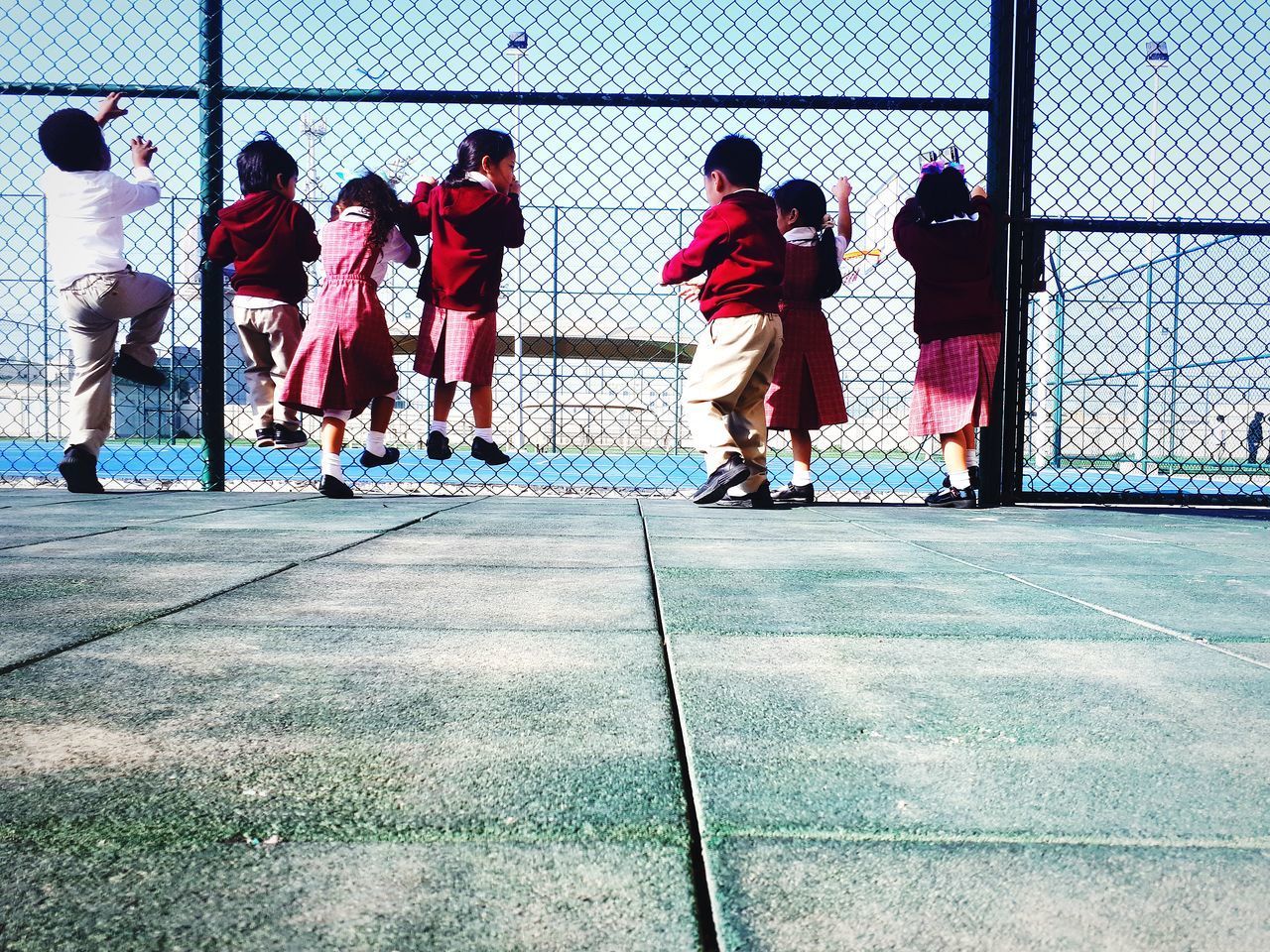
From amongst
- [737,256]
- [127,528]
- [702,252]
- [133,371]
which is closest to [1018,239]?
[737,256]

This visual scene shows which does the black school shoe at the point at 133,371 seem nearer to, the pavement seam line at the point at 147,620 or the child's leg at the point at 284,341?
the child's leg at the point at 284,341

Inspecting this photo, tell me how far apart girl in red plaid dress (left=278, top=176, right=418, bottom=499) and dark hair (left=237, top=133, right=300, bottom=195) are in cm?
31

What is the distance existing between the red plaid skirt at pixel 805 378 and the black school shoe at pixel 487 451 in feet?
4.23

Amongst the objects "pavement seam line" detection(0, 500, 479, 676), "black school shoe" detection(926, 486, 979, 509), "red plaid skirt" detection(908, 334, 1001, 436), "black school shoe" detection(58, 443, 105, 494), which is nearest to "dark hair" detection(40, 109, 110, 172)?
"black school shoe" detection(58, 443, 105, 494)

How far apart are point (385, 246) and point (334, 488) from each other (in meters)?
1.11

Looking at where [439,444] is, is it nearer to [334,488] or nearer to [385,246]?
[334,488]

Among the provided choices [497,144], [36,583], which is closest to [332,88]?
[497,144]

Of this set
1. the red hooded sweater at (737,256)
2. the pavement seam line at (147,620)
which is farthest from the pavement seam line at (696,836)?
the red hooded sweater at (737,256)

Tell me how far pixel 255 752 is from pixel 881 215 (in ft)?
13.7

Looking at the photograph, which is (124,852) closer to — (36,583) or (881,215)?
(36,583)

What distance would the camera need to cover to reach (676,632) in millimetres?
1360

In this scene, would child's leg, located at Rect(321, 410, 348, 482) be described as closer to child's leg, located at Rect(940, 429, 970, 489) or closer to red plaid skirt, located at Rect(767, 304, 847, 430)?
red plaid skirt, located at Rect(767, 304, 847, 430)

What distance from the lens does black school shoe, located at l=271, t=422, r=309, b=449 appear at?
4.06 meters

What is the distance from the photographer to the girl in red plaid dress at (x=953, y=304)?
3949 millimetres
